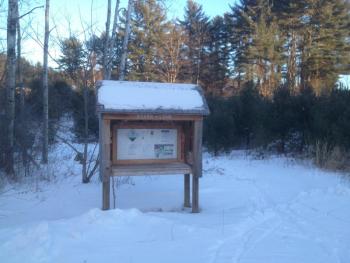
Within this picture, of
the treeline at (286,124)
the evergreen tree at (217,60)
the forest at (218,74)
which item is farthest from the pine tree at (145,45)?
the treeline at (286,124)

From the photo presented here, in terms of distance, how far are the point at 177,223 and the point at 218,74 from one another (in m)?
26.0

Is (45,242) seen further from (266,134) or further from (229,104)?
(229,104)

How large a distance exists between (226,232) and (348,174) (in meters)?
5.61

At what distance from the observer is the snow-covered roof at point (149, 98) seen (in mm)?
5500

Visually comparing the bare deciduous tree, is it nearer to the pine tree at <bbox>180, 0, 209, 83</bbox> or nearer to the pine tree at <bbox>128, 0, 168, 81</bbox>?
the pine tree at <bbox>128, 0, 168, 81</bbox>

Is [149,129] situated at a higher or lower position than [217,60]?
lower

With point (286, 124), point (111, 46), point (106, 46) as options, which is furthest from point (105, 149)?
point (286, 124)

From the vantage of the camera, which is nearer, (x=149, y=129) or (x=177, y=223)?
(x=177, y=223)

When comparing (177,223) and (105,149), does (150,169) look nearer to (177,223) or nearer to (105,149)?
(105,149)

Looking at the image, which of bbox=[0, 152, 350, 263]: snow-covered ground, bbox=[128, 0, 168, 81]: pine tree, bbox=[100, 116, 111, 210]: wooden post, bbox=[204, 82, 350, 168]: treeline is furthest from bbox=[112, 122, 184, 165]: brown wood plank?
bbox=[128, 0, 168, 81]: pine tree

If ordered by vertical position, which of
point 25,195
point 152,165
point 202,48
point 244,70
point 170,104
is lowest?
point 25,195

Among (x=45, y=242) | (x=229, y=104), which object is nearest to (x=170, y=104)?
(x=45, y=242)

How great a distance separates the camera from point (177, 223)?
5188 mm

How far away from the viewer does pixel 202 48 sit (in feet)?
100
